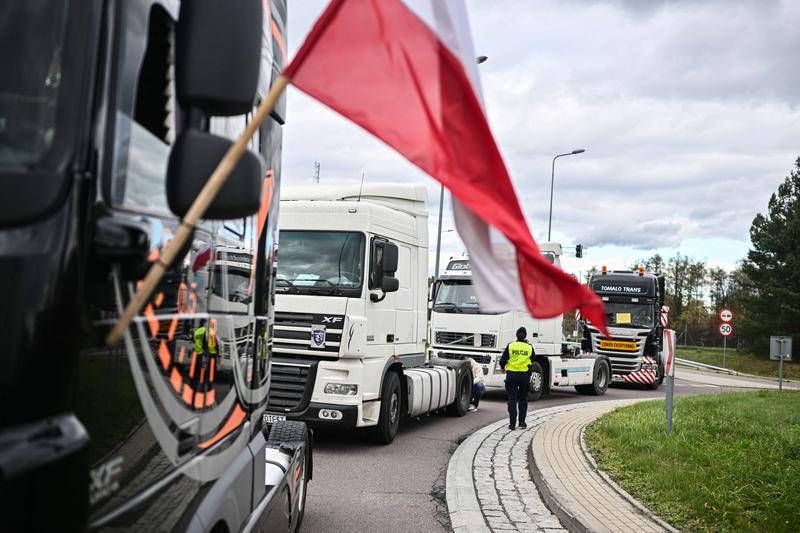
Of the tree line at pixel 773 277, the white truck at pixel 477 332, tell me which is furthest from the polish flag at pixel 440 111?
the tree line at pixel 773 277

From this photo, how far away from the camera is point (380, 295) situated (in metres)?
10.9

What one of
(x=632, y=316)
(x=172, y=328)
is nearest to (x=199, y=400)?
(x=172, y=328)

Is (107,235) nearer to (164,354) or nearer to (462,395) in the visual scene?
(164,354)

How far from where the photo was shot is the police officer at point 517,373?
516 inches

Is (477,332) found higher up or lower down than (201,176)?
lower down

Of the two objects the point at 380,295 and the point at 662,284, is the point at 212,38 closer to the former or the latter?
the point at 380,295

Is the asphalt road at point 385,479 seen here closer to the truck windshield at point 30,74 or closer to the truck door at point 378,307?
the truck door at point 378,307

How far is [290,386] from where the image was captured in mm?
10586

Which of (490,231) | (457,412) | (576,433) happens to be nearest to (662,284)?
(457,412)

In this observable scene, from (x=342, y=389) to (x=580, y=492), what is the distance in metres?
3.70

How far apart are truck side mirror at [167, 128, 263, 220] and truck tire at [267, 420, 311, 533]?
383cm

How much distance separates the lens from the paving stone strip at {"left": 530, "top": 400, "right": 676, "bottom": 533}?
6562 mm

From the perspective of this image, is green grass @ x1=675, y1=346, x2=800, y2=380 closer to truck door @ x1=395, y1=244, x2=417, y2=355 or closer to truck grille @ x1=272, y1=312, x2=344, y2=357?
truck door @ x1=395, y1=244, x2=417, y2=355

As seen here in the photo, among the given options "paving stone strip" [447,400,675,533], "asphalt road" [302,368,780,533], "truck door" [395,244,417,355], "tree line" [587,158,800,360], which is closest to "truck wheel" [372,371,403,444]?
"asphalt road" [302,368,780,533]
